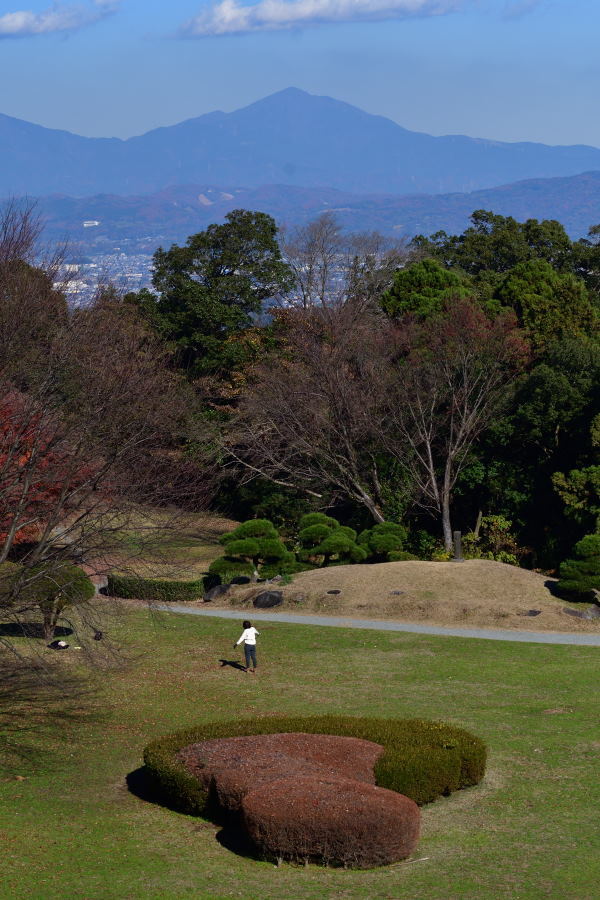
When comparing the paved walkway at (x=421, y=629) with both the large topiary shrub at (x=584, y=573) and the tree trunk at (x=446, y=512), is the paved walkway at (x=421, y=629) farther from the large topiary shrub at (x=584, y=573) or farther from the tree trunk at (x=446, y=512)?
the tree trunk at (x=446, y=512)

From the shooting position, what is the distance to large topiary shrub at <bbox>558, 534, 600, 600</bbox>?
29438mm

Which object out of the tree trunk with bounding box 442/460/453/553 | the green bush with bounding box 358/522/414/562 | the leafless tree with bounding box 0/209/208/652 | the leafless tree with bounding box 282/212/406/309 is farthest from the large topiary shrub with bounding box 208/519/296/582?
the leafless tree with bounding box 282/212/406/309

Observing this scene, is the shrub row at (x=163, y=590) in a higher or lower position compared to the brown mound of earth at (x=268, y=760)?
lower

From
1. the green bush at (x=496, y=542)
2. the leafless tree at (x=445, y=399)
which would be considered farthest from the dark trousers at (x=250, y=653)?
the green bush at (x=496, y=542)

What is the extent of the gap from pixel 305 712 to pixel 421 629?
8.64 m

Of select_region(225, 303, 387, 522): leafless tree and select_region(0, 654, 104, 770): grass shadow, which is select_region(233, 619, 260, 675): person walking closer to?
select_region(0, 654, 104, 770): grass shadow

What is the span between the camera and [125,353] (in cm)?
4425

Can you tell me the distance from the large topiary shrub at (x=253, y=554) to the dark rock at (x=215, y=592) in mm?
1117

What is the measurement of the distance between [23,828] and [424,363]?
29.2 m

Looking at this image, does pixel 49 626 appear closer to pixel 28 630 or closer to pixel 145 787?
pixel 28 630

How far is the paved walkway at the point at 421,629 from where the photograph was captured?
26.7 m

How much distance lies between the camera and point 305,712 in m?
19.7

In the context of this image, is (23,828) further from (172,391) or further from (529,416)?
(172,391)

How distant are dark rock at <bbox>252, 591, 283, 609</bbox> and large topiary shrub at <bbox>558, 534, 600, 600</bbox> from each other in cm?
800
